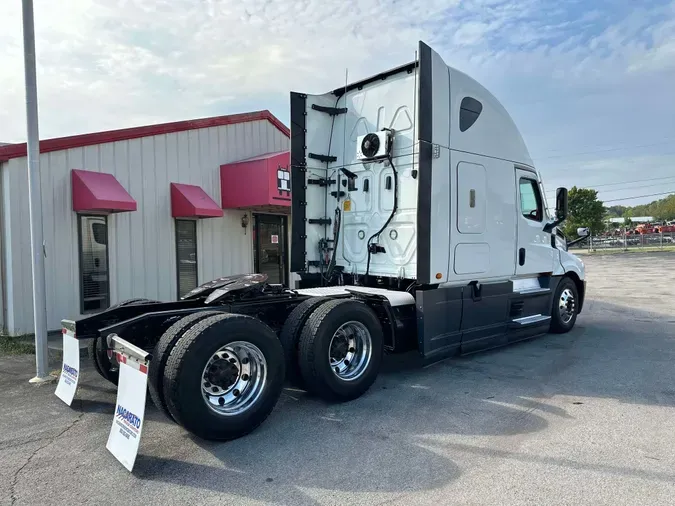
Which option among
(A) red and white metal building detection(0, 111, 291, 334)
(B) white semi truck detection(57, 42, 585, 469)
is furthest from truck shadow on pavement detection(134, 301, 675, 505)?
(A) red and white metal building detection(0, 111, 291, 334)

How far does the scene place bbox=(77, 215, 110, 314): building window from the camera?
865 cm

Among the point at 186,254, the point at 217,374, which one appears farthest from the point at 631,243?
the point at 217,374

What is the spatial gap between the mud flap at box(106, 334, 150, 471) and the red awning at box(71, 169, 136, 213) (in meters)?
5.08

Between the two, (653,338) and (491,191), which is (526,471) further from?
(653,338)

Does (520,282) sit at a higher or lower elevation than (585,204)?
lower

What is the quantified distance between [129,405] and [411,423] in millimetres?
2417

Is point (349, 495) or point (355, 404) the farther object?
point (355, 404)

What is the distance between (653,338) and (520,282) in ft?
8.79

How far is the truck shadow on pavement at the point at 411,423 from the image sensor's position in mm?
3352

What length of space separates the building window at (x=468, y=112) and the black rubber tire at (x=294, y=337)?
3.07 metres

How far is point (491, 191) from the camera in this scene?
6.57 meters

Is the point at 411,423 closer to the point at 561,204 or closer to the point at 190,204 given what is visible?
the point at 561,204

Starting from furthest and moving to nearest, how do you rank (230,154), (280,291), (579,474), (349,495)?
1. (230,154)
2. (280,291)
3. (579,474)
4. (349,495)

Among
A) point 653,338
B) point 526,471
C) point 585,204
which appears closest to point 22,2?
point 526,471
